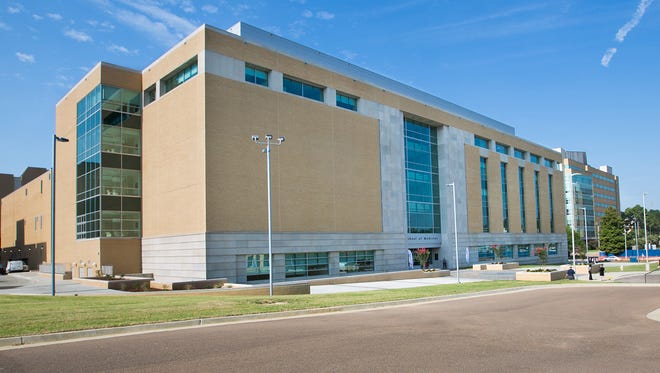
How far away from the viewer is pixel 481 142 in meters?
72.2

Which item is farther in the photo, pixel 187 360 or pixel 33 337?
pixel 33 337

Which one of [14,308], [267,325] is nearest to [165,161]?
[14,308]

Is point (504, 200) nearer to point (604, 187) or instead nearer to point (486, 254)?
point (486, 254)

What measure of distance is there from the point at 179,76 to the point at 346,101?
52.5 feet

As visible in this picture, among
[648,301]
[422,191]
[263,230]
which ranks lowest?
[648,301]

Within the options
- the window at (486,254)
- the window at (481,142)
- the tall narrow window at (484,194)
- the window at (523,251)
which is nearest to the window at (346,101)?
the window at (481,142)

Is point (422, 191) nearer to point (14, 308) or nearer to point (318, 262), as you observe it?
point (318, 262)

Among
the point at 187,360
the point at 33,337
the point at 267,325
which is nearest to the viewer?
the point at 187,360

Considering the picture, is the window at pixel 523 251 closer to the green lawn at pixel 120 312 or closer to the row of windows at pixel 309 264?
the row of windows at pixel 309 264

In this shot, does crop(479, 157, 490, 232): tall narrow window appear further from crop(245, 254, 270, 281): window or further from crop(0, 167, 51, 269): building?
crop(0, 167, 51, 269): building

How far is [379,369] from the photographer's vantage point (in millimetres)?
9617

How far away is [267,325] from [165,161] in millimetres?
29912

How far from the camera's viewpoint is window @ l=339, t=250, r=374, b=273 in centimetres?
4667

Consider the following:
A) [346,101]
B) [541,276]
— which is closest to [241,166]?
[346,101]
